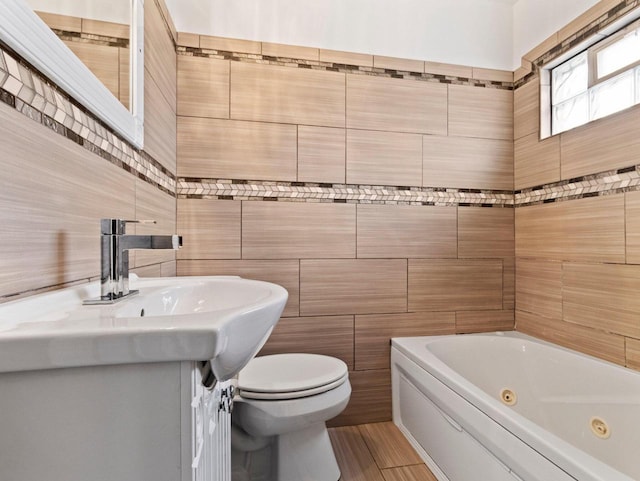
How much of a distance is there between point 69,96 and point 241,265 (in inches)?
44.4

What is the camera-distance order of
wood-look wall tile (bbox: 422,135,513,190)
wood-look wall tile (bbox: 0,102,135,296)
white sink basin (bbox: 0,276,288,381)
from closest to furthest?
1. white sink basin (bbox: 0,276,288,381)
2. wood-look wall tile (bbox: 0,102,135,296)
3. wood-look wall tile (bbox: 422,135,513,190)

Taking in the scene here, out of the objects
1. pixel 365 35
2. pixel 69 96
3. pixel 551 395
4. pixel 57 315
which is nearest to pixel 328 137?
pixel 365 35

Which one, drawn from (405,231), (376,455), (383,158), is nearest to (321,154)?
(383,158)

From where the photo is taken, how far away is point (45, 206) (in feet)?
2.41

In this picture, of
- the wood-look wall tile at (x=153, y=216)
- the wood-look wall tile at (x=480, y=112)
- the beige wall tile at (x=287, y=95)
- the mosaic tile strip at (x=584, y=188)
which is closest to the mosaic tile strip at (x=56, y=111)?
the wood-look wall tile at (x=153, y=216)

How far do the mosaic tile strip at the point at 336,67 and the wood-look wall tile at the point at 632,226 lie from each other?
105cm

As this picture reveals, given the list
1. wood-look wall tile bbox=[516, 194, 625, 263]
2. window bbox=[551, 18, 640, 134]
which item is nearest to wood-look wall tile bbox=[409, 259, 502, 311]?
wood-look wall tile bbox=[516, 194, 625, 263]

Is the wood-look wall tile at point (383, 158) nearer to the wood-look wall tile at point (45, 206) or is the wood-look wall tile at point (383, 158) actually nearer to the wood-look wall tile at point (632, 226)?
the wood-look wall tile at point (632, 226)

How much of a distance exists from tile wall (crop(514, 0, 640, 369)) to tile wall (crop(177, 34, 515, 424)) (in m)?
0.12

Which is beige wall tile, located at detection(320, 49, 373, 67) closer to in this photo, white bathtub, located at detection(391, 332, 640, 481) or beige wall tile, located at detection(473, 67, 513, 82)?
beige wall tile, located at detection(473, 67, 513, 82)

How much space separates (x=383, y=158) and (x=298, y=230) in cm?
66

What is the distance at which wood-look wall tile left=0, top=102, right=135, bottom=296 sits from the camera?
2.07 feet

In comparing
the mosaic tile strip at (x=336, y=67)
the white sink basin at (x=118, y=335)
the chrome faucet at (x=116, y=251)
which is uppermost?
the mosaic tile strip at (x=336, y=67)

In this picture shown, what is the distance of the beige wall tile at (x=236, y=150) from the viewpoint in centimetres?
179
